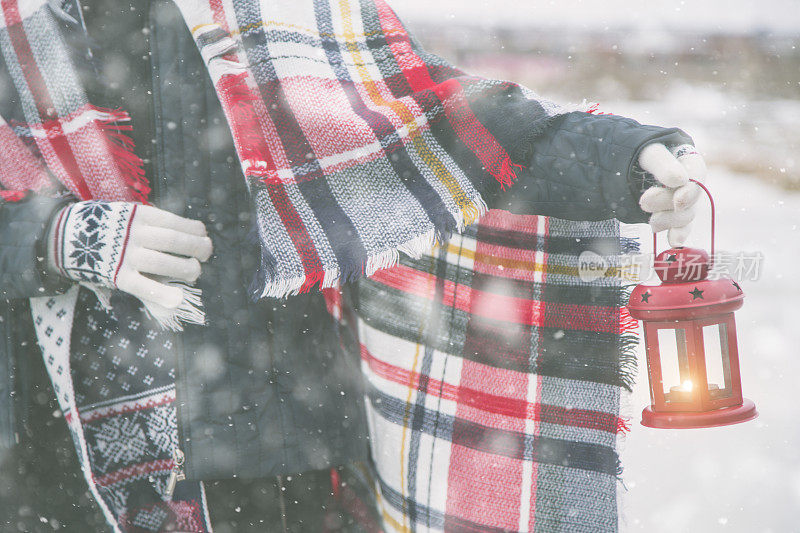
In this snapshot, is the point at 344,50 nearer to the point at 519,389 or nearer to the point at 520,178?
the point at 520,178

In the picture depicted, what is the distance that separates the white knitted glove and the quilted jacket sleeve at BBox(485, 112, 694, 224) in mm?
548

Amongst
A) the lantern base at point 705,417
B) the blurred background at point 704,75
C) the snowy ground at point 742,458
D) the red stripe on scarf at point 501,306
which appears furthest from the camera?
the blurred background at point 704,75

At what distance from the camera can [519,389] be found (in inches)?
48.2

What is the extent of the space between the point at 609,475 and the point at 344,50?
96cm

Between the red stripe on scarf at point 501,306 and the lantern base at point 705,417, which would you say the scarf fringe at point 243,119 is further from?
the lantern base at point 705,417

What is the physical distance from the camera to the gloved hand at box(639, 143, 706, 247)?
813 millimetres

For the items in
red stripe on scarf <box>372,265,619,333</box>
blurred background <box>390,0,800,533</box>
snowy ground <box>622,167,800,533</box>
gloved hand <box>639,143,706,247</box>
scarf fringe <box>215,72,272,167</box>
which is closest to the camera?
gloved hand <box>639,143,706,247</box>

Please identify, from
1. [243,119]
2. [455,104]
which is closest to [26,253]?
[243,119]

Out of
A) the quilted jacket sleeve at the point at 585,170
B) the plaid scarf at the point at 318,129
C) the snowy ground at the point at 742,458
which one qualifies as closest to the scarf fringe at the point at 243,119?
the plaid scarf at the point at 318,129

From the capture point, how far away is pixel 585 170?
91 cm

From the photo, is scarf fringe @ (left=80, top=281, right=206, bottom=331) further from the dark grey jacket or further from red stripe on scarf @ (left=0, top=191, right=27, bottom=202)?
red stripe on scarf @ (left=0, top=191, right=27, bottom=202)

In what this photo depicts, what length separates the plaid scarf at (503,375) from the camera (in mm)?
1187

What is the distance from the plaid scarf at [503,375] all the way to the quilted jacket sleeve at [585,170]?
0.19 meters

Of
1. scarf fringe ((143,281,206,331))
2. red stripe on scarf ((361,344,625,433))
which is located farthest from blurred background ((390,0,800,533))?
scarf fringe ((143,281,206,331))
